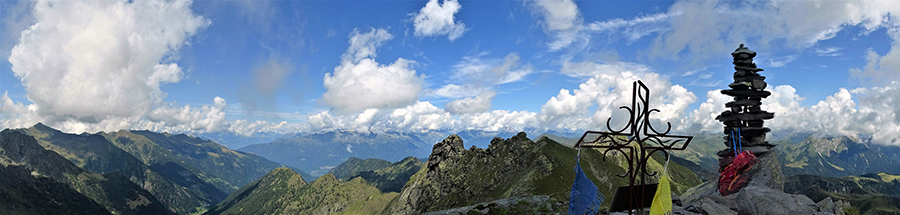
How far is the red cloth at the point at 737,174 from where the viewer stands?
19.4 metres

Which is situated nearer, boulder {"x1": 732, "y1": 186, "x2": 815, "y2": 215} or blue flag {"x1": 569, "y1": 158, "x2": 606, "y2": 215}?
blue flag {"x1": 569, "y1": 158, "x2": 606, "y2": 215}

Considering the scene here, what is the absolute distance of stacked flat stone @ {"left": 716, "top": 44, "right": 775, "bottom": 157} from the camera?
816 inches

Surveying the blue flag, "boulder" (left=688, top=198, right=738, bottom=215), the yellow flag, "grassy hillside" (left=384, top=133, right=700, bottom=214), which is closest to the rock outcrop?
"boulder" (left=688, top=198, right=738, bottom=215)

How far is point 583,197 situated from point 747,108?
1650cm

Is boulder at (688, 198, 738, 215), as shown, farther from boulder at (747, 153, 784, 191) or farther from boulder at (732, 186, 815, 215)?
boulder at (747, 153, 784, 191)

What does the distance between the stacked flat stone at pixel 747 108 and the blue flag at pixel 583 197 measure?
1483 centimetres

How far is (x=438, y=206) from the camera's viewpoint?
142m

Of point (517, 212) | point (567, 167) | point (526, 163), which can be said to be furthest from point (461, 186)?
point (517, 212)

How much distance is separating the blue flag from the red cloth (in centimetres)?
1269

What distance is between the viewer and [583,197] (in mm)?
11156

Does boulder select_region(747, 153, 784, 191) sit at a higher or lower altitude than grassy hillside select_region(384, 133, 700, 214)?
lower

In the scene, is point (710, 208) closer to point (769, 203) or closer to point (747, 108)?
point (769, 203)

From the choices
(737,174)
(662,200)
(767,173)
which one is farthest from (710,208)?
(767,173)

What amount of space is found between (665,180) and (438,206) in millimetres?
136817
